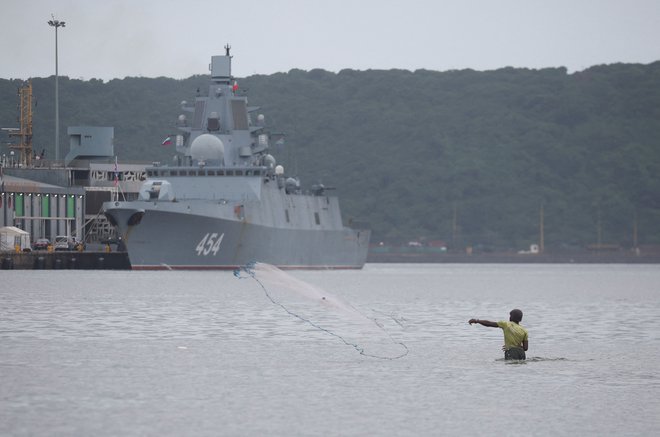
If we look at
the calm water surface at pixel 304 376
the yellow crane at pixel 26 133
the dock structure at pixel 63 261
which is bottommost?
the calm water surface at pixel 304 376

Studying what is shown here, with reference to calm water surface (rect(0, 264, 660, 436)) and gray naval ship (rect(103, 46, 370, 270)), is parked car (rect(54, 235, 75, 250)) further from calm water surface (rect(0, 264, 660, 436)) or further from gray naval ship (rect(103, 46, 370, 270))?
calm water surface (rect(0, 264, 660, 436))

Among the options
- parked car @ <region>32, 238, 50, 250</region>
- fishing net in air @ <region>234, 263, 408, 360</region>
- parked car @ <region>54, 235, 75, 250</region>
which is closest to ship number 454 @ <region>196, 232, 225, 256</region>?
parked car @ <region>54, 235, 75, 250</region>

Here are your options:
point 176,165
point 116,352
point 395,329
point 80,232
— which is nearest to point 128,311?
point 395,329

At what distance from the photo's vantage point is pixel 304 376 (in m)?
25.7

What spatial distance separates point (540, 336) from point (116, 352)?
13.4 m

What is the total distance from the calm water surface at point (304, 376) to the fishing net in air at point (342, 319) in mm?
394

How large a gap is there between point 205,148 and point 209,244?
9033 millimetres

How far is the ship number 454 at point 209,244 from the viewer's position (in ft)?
314

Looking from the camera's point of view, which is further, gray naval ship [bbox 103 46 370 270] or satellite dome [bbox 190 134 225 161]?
satellite dome [bbox 190 134 225 161]

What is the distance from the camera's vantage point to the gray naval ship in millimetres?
94500

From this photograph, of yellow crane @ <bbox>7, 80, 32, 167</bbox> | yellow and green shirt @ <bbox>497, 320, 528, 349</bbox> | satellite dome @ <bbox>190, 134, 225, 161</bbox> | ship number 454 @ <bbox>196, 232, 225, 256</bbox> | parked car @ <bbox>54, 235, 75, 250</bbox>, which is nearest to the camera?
yellow and green shirt @ <bbox>497, 320, 528, 349</bbox>

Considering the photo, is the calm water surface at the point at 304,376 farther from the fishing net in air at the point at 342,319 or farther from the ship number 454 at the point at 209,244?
the ship number 454 at the point at 209,244

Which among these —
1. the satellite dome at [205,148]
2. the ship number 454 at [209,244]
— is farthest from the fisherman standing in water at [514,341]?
the satellite dome at [205,148]

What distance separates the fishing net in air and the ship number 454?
37.1m
